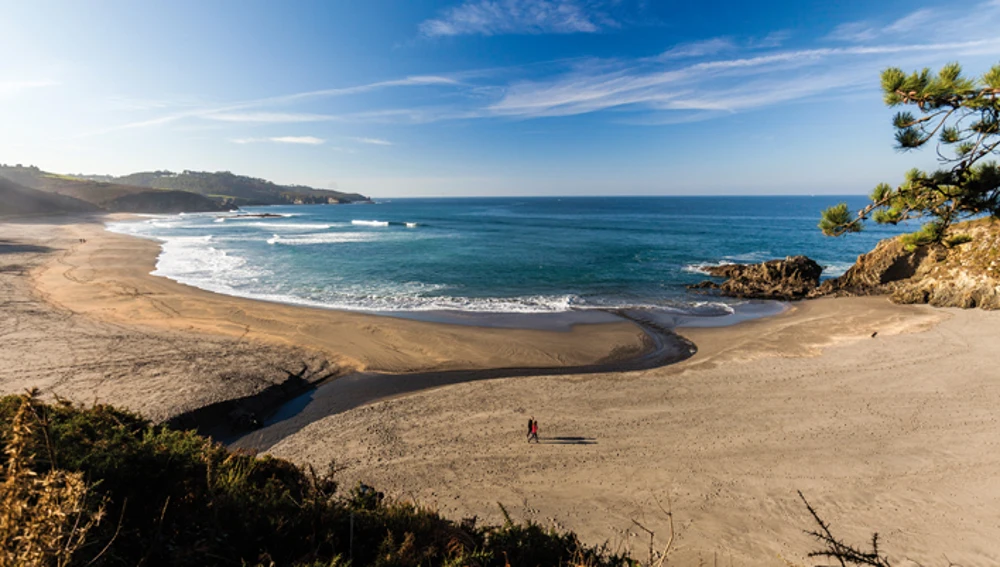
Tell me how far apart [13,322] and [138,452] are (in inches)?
848

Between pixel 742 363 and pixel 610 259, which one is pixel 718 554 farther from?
pixel 610 259

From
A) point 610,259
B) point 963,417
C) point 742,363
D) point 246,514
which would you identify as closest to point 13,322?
point 246,514

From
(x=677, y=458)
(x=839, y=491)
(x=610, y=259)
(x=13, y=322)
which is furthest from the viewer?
(x=610, y=259)

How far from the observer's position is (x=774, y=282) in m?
31.5

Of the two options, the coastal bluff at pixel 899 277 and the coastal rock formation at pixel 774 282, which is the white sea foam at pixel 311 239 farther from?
the coastal rock formation at pixel 774 282

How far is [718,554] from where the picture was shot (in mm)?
7812

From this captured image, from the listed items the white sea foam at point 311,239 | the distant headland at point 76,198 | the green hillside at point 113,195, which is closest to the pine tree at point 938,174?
the white sea foam at point 311,239

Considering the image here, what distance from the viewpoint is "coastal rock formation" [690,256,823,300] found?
2930 centimetres

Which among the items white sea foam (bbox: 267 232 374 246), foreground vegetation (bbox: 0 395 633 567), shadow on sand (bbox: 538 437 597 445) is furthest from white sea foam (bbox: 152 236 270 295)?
foreground vegetation (bbox: 0 395 633 567)

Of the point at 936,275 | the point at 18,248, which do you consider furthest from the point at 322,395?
the point at 18,248

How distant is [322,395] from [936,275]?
34477mm

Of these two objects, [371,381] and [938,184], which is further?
[371,381]

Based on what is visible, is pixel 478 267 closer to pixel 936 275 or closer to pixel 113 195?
pixel 936 275

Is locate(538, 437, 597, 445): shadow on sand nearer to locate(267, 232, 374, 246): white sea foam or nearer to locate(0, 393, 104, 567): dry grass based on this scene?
locate(0, 393, 104, 567): dry grass
